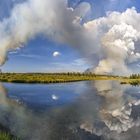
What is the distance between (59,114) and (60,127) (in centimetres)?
496

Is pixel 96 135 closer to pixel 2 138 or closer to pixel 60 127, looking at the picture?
pixel 60 127

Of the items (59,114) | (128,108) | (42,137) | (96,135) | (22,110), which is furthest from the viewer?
(128,108)

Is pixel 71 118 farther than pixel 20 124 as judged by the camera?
Yes

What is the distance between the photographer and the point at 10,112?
81.7 feet

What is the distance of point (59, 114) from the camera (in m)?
24.2

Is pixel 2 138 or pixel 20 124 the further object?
pixel 20 124

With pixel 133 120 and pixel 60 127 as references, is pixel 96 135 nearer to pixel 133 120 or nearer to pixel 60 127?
pixel 60 127

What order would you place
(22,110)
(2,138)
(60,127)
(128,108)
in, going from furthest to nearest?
(128,108)
(22,110)
(60,127)
(2,138)

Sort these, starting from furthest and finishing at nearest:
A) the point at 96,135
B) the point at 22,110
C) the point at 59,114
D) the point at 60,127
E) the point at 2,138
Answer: the point at 22,110
the point at 59,114
the point at 60,127
the point at 96,135
the point at 2,138

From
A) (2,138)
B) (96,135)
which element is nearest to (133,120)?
(96,135)

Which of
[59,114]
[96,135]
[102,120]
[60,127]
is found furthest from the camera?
[59,114]

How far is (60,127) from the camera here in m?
19.2

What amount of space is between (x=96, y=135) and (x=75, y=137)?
1284 millimetres

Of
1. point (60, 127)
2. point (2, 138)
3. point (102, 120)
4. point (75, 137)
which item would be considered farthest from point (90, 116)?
point (2, 138)
